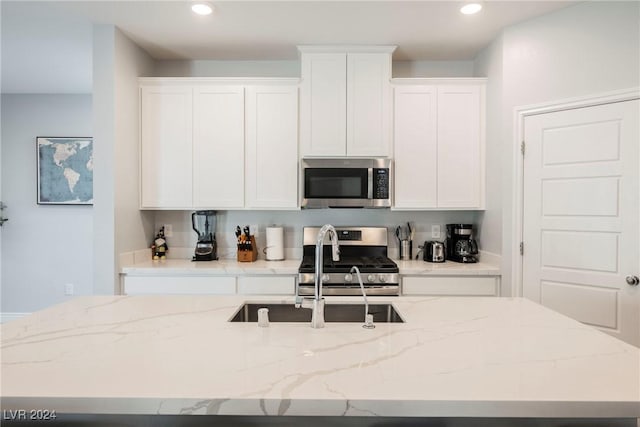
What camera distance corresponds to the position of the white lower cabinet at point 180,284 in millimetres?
2725

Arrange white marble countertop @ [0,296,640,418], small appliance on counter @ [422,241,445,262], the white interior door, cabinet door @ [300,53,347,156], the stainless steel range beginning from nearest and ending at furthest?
white marble countertop @ [0,296,640,418], the white interior door, the stainless steel range, cabinet door @ [300,53,347,156], small appliance on counter @ [422,241,445,262]

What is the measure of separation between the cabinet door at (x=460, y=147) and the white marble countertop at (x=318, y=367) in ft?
5.47

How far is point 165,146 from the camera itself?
3.00m

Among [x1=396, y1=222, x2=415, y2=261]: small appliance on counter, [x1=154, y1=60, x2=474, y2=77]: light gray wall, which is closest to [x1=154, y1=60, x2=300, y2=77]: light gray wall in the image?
[x1=154, y1=60, x2=474, y2=77]: light gray wall

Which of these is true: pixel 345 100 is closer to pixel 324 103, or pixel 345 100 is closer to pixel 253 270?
pixel 324 103

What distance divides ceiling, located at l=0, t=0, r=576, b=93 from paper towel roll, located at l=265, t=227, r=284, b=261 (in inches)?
60.0

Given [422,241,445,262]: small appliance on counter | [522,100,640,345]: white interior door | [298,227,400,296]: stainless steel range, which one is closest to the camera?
[522,100,640,345]: white interior door

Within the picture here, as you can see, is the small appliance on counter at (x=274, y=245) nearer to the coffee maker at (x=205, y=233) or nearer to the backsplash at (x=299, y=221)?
the backsplash at (x=299, y=221)

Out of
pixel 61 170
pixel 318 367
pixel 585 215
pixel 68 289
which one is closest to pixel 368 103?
pixel 585 215

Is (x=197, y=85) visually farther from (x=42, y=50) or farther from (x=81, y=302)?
(x=81, y=302)

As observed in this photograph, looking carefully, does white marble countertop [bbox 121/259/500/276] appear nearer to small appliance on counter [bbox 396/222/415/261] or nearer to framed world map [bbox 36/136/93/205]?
small appliance on counter [bbox 396/222/415/261]

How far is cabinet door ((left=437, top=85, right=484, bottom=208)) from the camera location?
2.96 metres

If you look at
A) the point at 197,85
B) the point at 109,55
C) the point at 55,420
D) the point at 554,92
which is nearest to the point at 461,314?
the point at 55,420

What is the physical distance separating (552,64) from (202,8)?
92.7 inches
